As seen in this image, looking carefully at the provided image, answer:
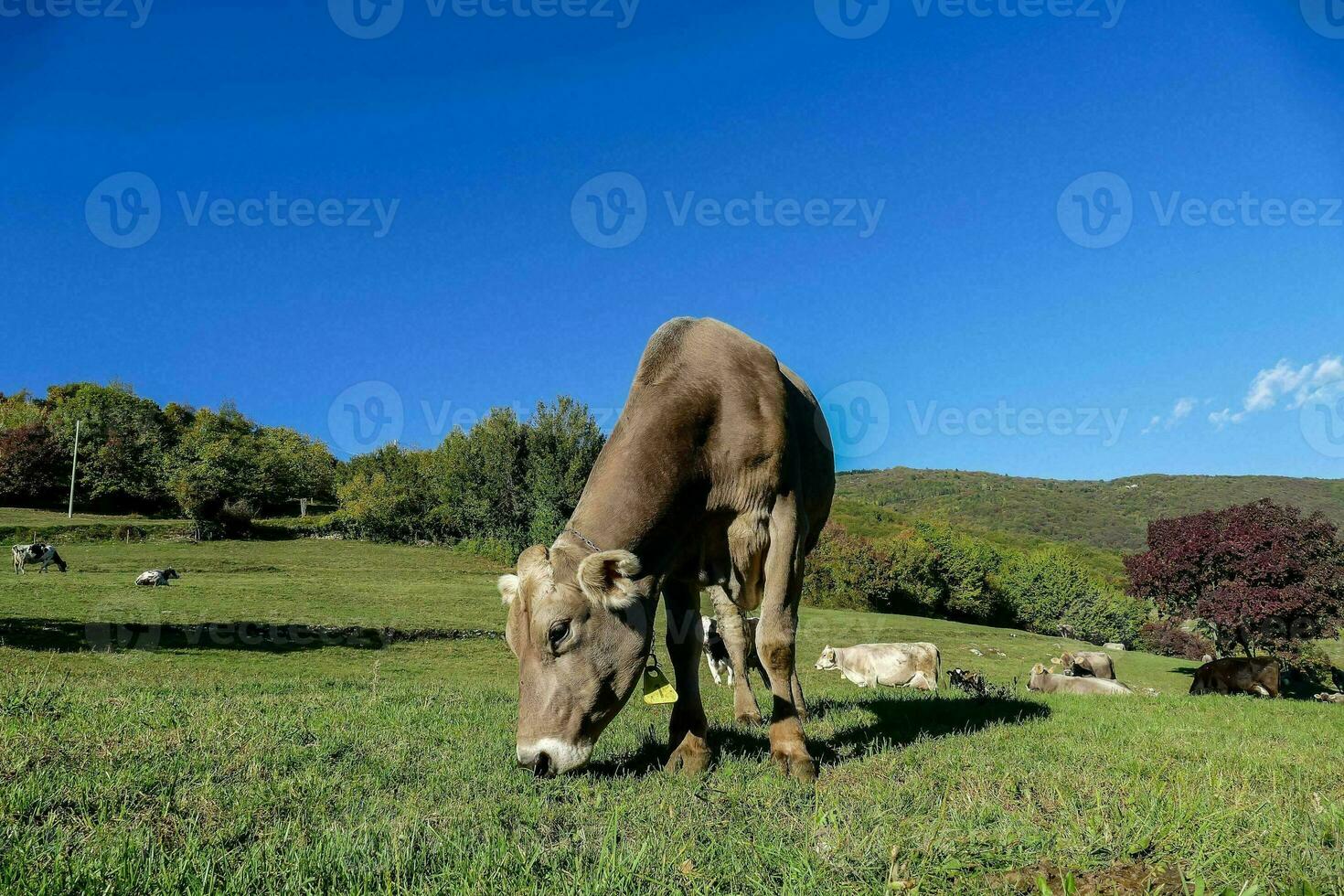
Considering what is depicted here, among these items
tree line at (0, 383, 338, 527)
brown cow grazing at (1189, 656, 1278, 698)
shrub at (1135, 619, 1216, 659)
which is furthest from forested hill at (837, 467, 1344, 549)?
brown cow grazing at (1189, 656, 1278, 698)

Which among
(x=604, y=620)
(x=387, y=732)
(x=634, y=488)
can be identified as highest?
(x=634, y=488)

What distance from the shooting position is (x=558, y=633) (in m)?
4.45

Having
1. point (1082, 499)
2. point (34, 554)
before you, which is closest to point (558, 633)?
point (34, 554)

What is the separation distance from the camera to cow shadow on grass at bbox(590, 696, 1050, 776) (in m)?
5.59

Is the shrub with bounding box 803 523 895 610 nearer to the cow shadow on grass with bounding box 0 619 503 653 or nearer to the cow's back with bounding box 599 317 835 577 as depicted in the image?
the cow shadow on grass with bounding box 0 619 503 653

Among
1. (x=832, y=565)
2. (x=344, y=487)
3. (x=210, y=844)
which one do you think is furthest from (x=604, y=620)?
(x=344, y=487)

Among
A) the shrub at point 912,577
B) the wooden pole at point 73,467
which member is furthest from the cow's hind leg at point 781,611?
the wooden pole at point 73,467

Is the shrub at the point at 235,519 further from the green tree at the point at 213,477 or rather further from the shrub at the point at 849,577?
the shrub at the point at 849,577

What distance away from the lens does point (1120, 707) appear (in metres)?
10.8

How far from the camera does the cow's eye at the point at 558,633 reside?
4.42 meters

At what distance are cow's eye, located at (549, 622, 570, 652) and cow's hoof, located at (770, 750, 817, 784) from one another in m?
1.70

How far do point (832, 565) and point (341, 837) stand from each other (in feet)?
192

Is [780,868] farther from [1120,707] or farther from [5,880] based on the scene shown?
[1120,707]

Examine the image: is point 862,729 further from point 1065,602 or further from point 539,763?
point 1065,602
